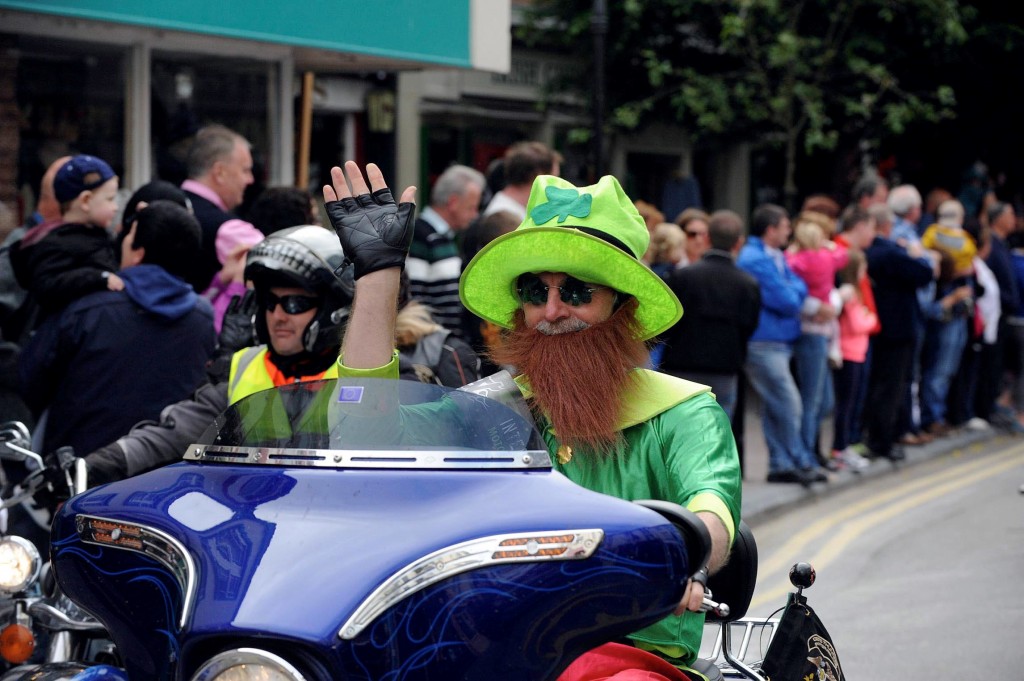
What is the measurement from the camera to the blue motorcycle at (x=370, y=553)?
217 centimetres

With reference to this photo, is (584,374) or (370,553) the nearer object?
(370,553)

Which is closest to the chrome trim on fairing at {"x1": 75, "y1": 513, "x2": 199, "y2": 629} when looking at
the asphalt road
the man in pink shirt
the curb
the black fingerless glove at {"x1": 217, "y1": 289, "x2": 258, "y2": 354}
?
the black fingerless glove at {"x1": 217, "y1": 289, "x2": 258, "y2": 354}

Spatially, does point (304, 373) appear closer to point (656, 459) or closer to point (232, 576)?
point (656, 459)

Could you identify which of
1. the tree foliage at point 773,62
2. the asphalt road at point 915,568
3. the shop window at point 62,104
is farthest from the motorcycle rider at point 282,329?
the tree foliage at point 773,62

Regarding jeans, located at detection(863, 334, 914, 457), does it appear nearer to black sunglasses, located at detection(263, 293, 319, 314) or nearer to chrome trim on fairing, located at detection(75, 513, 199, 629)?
black sunglasses, located at detection(263, 293, 319, 314)

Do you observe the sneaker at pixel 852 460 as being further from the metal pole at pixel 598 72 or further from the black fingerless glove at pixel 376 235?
the black fingerless glove at pixel 376 235

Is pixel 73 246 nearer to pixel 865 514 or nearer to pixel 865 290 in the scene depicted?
pixel 865 514

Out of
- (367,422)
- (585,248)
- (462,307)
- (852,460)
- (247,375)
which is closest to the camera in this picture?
(367,422)

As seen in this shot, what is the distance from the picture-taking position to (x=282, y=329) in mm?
4328

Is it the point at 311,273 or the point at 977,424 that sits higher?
the point at 311,273

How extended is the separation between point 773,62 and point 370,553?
15.0 m

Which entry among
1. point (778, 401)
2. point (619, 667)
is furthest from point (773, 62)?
point (619, 667)

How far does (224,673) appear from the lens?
7.07ft

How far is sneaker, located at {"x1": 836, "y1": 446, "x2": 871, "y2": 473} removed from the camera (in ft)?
38.7
